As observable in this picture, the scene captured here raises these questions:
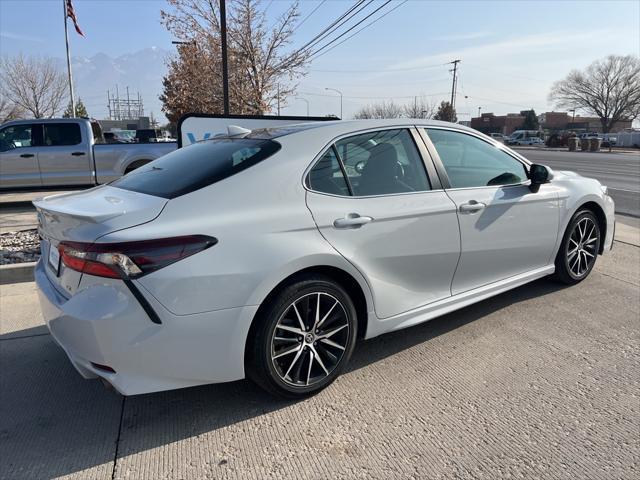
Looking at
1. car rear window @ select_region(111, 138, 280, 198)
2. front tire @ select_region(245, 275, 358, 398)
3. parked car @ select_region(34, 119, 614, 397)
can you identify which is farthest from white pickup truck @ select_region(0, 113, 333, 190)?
front tire @ select_region(245, 275, 358, 398)

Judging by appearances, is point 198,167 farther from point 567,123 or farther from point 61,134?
point 567,123

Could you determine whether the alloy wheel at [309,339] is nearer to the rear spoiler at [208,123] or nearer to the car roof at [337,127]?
the car roof at [337,127]

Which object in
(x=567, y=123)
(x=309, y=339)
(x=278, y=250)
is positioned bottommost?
(x=309, y=339)

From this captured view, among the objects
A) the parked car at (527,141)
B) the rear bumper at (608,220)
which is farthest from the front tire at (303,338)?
the parked car at (527,141)

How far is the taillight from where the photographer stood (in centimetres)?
236

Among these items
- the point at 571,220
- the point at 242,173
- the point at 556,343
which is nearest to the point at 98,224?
the point at 242,173

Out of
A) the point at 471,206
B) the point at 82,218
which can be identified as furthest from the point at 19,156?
the point at 471,206

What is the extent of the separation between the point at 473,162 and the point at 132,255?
2.76m

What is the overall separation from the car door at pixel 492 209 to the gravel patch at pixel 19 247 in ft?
15.8

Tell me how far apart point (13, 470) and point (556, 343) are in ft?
11.6

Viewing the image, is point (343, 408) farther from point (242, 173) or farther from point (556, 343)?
point (556, 343)

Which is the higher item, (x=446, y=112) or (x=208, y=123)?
(x=446, y=112)

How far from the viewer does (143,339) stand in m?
2.40

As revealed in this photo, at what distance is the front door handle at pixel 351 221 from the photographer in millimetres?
2938
